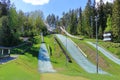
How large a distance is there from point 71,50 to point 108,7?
5614 centimetres

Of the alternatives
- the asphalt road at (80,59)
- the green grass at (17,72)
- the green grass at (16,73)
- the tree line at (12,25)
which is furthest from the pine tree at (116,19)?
the green grass at (16,73)

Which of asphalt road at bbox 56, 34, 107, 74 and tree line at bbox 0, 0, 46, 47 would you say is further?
tree line at bbox 0, 0, 46, 47

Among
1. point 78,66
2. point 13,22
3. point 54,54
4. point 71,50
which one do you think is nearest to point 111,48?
point 71,50

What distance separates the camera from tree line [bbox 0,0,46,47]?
9178 centimetres

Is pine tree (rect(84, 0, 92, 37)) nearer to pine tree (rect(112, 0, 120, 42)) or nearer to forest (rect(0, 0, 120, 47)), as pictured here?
forest (rect(0, 0, 120, 47))

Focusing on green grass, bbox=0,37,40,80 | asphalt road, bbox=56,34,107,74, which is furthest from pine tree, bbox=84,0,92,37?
green grass, bbox=0,37,40,80

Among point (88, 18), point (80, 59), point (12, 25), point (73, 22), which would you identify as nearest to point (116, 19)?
point (80, 59)

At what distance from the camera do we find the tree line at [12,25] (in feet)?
301

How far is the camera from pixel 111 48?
87250 mm

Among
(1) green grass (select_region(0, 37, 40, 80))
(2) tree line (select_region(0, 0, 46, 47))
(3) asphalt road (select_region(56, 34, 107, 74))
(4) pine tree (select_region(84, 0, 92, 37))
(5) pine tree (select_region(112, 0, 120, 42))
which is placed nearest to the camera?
(1) green grass (select_region(0, 37, 40, 80))

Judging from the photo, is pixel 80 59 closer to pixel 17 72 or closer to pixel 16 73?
pixel 17 72

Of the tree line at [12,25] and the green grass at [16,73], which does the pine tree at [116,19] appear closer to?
the tree line at [12,25]

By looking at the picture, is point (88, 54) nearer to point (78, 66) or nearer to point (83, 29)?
point (78, 66)

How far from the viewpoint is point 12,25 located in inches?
4171
